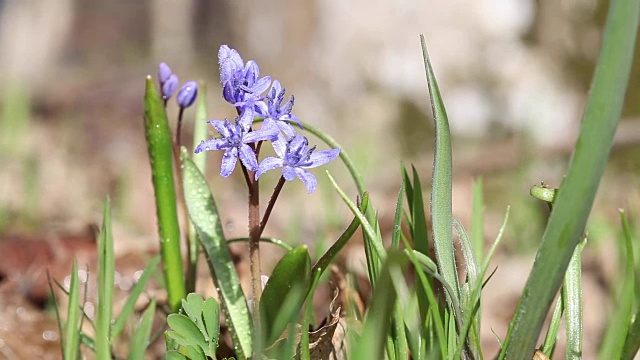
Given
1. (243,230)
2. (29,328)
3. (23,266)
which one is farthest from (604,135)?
(243,230)

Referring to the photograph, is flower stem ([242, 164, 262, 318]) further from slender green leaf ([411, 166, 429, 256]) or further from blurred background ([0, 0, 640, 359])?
blurred background ([0, 0, 640, 359])

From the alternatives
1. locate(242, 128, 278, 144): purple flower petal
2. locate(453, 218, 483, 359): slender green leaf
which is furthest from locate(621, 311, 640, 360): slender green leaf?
locate(242, 128, 278, 144): purple flower petal

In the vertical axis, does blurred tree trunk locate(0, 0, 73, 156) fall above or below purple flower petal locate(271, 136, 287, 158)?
above

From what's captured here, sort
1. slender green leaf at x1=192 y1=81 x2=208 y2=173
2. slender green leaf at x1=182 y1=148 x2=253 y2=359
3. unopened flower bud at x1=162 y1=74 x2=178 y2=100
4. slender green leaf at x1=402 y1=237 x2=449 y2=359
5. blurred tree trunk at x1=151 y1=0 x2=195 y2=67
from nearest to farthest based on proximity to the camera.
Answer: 1. slender green leaf at x1=402 y1=237 x2=449 y2=359
2. slender green leaf at x1=182 y1=148 x2=253 y2=359
3. unopened flower bud at x1=162 y1=74 x2=178 y2=100
4. slender green leaf at x1=192 y1=81 x2=208 y2=173
5. blurred tree trunk at x1=151 y1=0 x2=195 y2=67

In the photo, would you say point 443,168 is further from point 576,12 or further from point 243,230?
point 576,12

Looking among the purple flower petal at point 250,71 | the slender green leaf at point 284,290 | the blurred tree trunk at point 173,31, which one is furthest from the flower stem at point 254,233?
the blurred tree trunk at point 173,31

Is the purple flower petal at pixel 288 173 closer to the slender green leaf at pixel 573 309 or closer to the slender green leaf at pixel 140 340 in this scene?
the slender green leaf at pixel 140 340

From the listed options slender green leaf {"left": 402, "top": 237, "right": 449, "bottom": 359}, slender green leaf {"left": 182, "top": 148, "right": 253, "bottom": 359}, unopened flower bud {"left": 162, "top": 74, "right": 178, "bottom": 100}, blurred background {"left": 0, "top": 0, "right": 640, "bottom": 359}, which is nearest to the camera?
slender green leaf {"left": 402, "top": 237, "right": 449, "bottom": 359}
